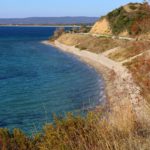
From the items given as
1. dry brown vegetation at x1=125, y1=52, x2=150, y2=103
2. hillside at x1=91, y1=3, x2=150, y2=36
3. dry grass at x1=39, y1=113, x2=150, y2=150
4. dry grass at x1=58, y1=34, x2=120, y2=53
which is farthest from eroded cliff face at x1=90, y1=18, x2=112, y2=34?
dry grass at x1=39, y1=113, x2=150, y2=150

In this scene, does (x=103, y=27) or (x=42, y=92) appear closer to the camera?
(x=42, y=92)

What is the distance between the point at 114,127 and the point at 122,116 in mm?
441

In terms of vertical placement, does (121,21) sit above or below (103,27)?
above

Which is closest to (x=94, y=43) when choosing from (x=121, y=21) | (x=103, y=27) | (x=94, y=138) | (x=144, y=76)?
(x=121, y=21)

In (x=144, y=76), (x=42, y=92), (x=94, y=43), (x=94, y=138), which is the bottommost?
(x=94, y=43)

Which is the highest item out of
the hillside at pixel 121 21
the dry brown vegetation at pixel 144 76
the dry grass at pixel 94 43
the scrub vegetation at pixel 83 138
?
the dry brown vegetation at pixel 144 76

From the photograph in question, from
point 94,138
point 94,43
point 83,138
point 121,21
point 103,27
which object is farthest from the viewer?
point 103,27

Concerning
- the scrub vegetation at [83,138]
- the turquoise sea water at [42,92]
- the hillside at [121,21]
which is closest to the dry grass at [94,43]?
the hillside at [121,21]

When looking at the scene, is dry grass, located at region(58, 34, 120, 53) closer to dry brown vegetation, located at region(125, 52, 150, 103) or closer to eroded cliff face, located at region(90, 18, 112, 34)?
eroded cliff face, located at region(90, 18, 112, 34)

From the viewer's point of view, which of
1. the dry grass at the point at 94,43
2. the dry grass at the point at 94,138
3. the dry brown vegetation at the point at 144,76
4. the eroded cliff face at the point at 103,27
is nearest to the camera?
the dry grass at the point at 94,138

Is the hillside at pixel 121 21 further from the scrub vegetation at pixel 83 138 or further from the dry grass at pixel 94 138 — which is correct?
the dry grass at pixel 94 138

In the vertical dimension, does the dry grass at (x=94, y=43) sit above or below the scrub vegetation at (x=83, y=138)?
below

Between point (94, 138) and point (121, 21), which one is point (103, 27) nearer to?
point (121, 21)

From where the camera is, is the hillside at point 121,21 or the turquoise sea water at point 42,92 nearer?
the turquoise sea water at point 42,92
